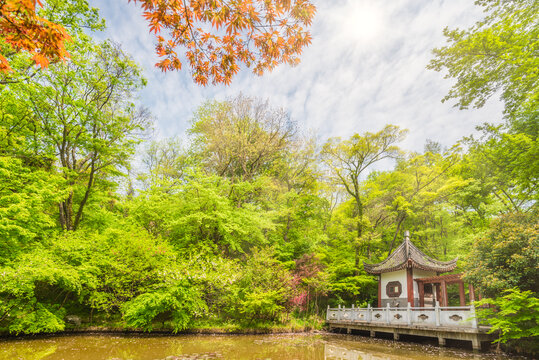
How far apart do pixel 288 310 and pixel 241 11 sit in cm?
1327

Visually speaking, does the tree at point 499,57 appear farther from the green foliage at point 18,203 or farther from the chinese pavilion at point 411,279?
the green foliage at point 18,203

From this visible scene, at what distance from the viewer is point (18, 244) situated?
8914 millimetres

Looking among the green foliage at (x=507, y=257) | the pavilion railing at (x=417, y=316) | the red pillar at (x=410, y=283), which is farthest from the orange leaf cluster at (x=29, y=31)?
the red pillar at (x=410, y=283)

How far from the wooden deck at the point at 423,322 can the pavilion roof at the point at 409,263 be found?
8.08 feet

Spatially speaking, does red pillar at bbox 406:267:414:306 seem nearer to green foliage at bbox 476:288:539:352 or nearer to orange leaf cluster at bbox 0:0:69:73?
green foliage at bbox 476:288:539:352

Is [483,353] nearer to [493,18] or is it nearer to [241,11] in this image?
[493,18]

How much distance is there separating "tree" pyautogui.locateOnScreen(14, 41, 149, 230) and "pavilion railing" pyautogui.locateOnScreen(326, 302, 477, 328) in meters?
14.4

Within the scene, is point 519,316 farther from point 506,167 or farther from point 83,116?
point 83,116

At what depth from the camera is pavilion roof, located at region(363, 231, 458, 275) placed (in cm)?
1259

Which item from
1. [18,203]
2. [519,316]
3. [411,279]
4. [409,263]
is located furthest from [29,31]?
[411,279]

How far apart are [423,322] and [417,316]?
0.31 metres

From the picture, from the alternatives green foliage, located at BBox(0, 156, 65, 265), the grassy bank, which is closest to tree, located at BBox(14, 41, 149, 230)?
green foliage, located at BBox(0, 156, 65, 265)

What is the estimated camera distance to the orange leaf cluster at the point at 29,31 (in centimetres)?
197

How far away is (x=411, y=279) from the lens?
505 inches
